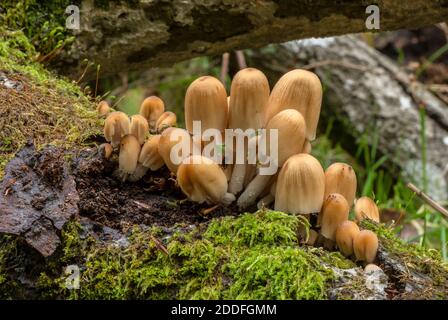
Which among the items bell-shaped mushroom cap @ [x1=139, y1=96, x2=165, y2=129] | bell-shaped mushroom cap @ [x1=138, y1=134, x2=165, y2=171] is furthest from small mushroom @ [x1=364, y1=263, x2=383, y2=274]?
bell-shaped mushroom cap @ [x1=139, y1=96, x2=165, y2=129]

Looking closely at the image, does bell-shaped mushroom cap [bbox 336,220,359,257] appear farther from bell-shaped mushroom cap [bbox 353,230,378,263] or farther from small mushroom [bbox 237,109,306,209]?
small mushroom [bbox 237,109,306,209]

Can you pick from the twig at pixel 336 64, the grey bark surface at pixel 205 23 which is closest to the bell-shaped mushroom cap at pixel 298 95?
the grey bark surface at pixel 205 23

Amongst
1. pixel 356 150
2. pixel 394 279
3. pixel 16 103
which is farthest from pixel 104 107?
pixel 356 150

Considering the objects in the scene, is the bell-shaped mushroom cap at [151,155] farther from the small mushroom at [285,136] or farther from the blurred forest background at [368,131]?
the blurred forest background at [368,131]

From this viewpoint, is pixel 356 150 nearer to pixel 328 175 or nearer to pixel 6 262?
→ pixel 328 175

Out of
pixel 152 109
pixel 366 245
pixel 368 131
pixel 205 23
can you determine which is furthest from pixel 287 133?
pixel 368 131

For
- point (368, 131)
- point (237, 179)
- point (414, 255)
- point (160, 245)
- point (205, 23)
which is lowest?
point (368, 131)

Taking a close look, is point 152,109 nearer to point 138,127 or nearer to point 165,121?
point 165,121
